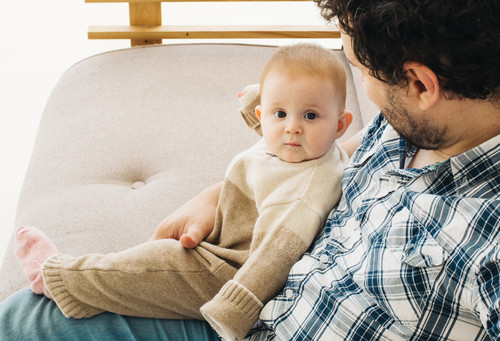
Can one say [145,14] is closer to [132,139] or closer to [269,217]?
[132,139]

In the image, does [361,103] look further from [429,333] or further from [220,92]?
[429,333]

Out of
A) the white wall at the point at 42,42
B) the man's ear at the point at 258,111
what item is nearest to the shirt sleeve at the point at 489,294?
the man's ear at the point at 258,111

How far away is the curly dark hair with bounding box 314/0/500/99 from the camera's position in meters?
0.81

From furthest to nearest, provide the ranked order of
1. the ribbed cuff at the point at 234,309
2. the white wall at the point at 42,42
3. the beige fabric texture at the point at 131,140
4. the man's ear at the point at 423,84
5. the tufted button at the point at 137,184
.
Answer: the white wall at the point at 42,42 → the tufted button at the point at 137,184 → the beige fabric texture at the point at 131,140 → the ribbed cuff at the point at 234,309 → the man's ear at the point at 423,84

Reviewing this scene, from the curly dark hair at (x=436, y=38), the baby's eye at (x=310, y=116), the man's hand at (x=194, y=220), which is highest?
the curly dark hair at (x=436, y=38)

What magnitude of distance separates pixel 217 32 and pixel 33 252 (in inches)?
44.2

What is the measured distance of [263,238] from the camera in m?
1.11

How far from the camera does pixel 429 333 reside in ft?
2.78

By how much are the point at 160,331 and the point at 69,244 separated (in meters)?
0.33

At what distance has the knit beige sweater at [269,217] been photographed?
40.1 inches

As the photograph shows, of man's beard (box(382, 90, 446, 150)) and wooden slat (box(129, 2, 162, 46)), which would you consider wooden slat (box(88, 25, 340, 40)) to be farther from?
man's beard (box(382, 90, 446, 150))

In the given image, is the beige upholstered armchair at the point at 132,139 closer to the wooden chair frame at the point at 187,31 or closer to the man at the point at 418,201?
the wooden chair frame at the point at 187,31

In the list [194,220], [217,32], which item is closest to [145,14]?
[217,32]

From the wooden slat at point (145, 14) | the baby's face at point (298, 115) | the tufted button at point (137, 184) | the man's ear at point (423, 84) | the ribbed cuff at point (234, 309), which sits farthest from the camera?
the wooden slat at point (145, 14)
